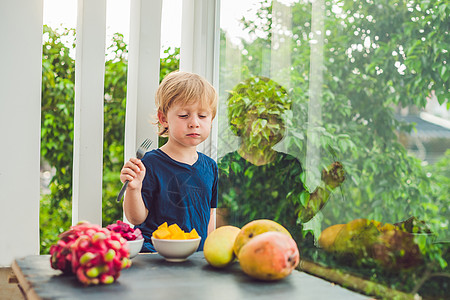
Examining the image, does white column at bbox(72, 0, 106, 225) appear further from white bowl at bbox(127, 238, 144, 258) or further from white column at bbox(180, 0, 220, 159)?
white bowl at bbox(127, 238, 144, 258)

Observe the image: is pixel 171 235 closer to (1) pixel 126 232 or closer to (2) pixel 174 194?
(1) pixel 126 232

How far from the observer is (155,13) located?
2.09 meters

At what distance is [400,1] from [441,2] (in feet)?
0.40

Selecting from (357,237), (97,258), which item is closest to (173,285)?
(97,258)

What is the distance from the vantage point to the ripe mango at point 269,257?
94cm

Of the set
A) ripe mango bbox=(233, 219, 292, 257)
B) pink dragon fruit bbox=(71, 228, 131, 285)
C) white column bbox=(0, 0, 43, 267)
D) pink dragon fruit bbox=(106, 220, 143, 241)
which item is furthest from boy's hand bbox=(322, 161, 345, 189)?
white column bbox=(0, 0, 43, 267)

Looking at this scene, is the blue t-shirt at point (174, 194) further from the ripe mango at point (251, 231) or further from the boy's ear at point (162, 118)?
the ripe mango at point (251, 231)

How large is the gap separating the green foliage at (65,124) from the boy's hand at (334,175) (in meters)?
2.51

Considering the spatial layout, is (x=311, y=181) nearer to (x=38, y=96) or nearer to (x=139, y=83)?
(x=139, y=83)

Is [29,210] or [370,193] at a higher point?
[370,193]

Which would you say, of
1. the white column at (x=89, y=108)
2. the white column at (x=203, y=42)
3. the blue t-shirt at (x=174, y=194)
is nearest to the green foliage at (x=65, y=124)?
the white column at (x=203, y=42)

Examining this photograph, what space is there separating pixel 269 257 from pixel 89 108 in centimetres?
129

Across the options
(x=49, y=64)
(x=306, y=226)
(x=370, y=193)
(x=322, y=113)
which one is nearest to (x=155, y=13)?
(x=322, y=113)

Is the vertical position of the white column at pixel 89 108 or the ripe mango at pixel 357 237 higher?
the white column at pixel 89 108
